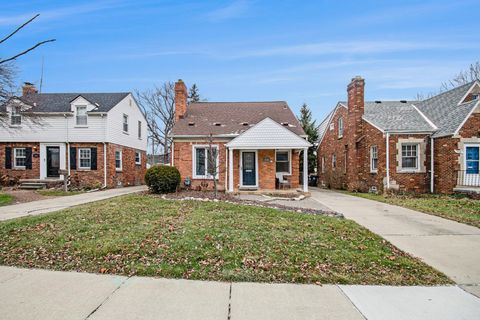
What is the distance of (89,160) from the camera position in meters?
20.1

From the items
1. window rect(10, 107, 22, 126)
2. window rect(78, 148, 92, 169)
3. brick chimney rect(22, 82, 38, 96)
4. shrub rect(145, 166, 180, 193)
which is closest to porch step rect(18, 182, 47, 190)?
window rect(78, 148, 92, 169)

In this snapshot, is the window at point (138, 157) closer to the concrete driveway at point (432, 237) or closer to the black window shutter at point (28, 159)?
the black window shutter at point (28, 159)

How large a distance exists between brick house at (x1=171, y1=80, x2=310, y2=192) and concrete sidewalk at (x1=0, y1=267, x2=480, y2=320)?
12061mm

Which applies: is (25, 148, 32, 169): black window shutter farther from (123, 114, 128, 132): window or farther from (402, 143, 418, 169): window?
(402, 143, 418, 169): window

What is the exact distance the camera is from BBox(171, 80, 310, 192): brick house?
52.7 ft

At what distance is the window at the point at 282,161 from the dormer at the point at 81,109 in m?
12.9

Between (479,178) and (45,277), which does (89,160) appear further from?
(479,178)

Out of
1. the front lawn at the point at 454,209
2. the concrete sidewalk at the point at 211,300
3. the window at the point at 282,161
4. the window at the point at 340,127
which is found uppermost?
the window at the point at 340,127

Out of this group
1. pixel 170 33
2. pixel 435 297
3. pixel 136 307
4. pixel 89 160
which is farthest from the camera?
pixel 89 160

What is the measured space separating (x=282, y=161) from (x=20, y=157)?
1792 cm

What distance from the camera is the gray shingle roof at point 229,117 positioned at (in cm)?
1805

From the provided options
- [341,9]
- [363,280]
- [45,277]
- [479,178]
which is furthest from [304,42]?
[45,277]

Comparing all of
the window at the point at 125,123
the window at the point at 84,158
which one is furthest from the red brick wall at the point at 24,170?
the window at the point at 125,123

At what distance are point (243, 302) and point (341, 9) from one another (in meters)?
10.4
